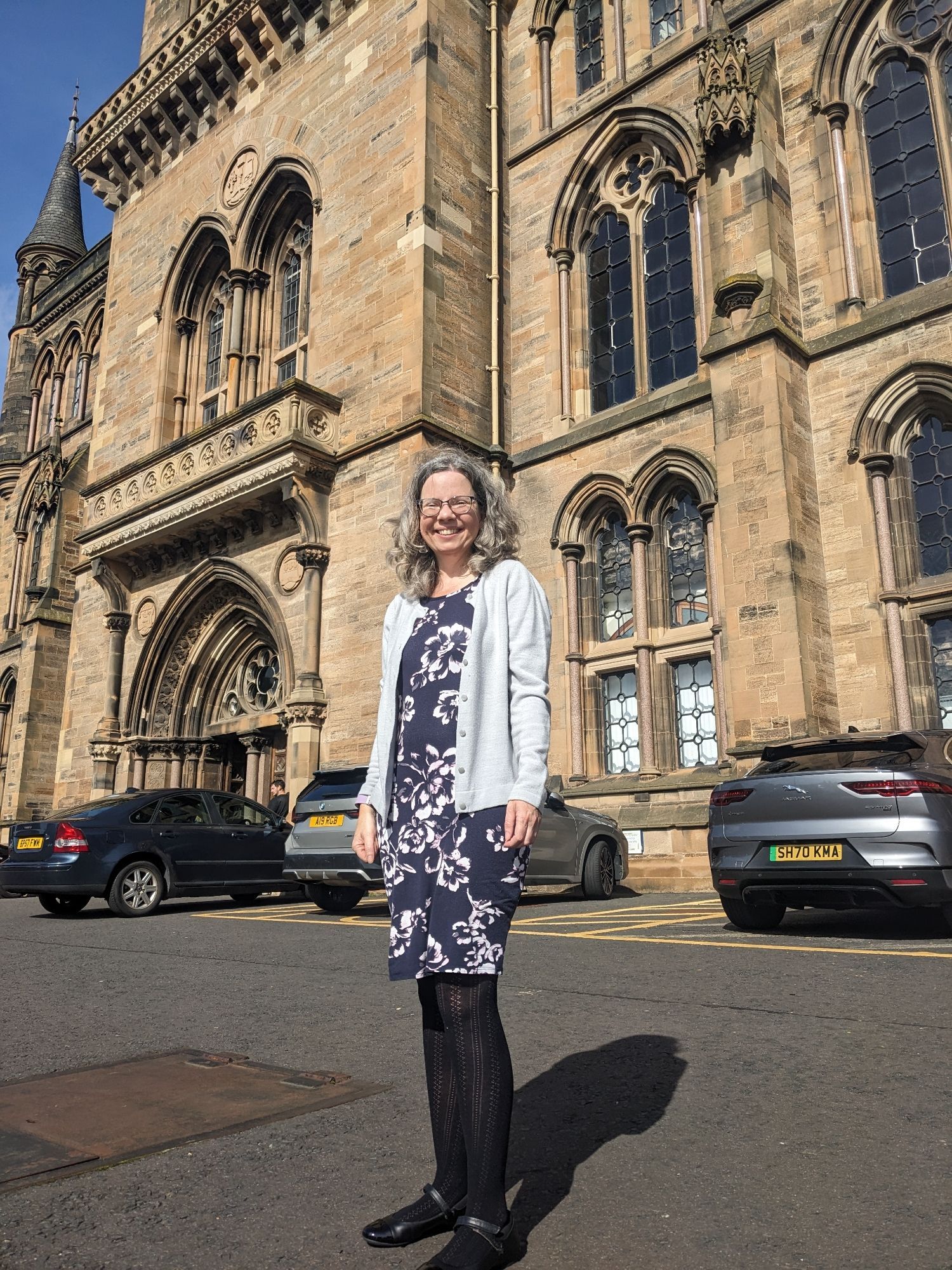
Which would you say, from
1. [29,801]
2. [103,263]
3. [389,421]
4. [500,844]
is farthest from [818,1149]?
[103,263]

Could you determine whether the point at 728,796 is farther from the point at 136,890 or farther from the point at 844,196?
the point at 844,196

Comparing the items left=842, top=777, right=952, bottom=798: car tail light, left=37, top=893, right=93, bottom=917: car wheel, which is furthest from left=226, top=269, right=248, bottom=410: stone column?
left=842, top=777, right=952, bottom=798: car tail light

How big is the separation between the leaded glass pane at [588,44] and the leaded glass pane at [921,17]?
18.2 ft

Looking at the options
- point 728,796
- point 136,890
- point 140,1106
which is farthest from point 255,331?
point 140,1106

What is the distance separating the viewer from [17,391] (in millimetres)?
33406

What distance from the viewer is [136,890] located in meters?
10.8

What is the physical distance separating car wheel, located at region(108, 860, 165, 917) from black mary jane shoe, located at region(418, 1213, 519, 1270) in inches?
369

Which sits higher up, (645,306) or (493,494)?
(645,306)

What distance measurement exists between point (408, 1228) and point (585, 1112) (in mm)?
986

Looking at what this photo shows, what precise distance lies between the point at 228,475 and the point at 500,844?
51.2ft

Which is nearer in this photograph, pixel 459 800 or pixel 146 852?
pixel 459 800

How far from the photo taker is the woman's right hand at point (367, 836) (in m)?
2.68

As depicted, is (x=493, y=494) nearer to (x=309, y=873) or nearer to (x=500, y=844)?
(x=500, y=844)

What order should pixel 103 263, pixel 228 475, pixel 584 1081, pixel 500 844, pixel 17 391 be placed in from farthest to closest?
1. pixel 17 391
2. pixel 103 263
3. pixel 228 475
4. pixel 584 1081
5. pixel 500 844
